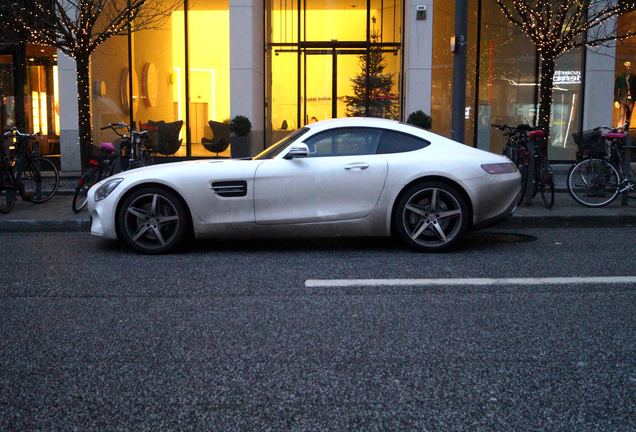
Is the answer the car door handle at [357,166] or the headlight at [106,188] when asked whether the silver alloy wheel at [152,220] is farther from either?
the car door handle at [357,166]

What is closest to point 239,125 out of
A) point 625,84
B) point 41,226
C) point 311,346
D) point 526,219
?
point 41,226

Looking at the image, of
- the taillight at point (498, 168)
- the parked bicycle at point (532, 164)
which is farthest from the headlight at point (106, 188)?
the parked bicycle at point (532, 164)

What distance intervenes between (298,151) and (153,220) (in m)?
1.74

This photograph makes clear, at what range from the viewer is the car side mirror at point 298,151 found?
7.27 meters

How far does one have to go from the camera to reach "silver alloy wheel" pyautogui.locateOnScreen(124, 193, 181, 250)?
7426mm

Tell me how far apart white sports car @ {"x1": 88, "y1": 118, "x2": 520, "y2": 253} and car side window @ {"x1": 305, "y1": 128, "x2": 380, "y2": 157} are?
39 mm

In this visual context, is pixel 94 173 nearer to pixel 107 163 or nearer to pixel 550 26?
pixel 107 163

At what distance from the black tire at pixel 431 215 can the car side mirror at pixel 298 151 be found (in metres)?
1.13

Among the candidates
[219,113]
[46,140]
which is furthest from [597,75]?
[46,140]

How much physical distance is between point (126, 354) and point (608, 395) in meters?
2.76

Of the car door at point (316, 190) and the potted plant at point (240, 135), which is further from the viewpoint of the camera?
the potted plant at point (240, 135)

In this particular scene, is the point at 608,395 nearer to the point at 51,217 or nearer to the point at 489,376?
the point at 489,376

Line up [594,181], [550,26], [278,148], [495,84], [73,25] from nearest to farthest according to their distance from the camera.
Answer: [278,148] → [594,181] → [73,25] → [550,26] → [495,84]

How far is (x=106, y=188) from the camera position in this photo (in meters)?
7.55
